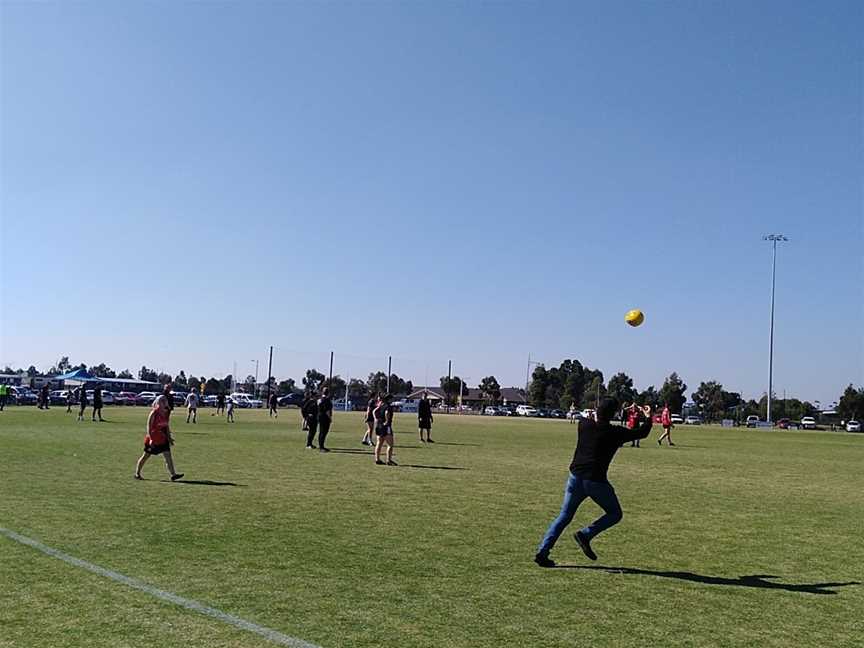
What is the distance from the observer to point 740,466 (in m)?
24.6

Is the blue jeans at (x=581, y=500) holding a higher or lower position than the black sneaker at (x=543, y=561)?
higher

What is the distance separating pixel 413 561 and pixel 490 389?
176 meters

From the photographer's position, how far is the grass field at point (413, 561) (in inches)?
258

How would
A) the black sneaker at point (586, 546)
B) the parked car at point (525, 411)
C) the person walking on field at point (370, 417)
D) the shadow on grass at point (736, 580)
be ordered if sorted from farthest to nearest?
the parked car at point (525, 411) → the person walking on field at point (370, 417) → the black sneaker at point (586, 546) → the shadow on grass at point (736, 580)

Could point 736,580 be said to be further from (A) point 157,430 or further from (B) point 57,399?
(B) point 57,399

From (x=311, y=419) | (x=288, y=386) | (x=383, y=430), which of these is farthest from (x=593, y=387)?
(x=383, y=430)

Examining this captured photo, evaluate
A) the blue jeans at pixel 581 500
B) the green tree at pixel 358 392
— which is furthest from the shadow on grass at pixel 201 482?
the green tree at pixel 358 392

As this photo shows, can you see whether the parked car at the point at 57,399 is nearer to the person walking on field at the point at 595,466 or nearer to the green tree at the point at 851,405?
the person walking on field at the point at 595,466

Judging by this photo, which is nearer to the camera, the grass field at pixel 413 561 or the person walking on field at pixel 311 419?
the grass field at pixel 413 561

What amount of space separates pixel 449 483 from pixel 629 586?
8774mm

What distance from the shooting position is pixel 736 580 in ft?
28.4

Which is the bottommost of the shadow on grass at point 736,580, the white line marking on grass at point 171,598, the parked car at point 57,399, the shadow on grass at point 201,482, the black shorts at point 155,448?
the parked car at point 57,399

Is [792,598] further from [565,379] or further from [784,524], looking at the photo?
[565,379]

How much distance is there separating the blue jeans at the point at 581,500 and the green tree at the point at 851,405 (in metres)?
147
